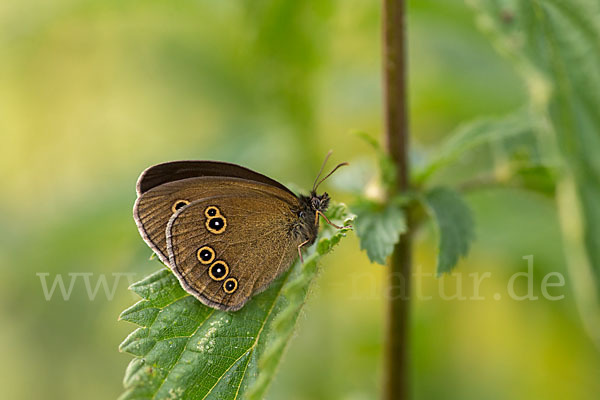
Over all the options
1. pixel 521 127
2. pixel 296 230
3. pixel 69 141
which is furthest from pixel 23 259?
pixel 521 127

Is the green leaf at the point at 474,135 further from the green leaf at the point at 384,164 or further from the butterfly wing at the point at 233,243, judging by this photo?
the butterfly wing at the point at 233,243

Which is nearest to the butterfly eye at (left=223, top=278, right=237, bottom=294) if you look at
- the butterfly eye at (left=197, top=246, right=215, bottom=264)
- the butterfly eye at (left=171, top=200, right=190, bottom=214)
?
the butterfly eye at (left=197, top=246, right=215, bottom=264)

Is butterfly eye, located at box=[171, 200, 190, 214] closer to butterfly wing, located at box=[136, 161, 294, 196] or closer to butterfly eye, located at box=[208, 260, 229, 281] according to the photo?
butterfly wing, located at box=[136, 161, 294, 196]

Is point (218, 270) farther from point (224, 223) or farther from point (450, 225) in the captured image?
point (450, 225)

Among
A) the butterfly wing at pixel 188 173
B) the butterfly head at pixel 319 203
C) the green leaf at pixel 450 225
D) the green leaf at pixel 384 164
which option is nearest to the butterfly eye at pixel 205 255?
the butterfly wing at pixel 188 173

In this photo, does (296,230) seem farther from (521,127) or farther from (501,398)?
(501,398)

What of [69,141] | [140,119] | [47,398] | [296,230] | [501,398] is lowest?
[47,398]

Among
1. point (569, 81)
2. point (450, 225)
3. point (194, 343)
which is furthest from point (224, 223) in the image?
point (569, 81)
